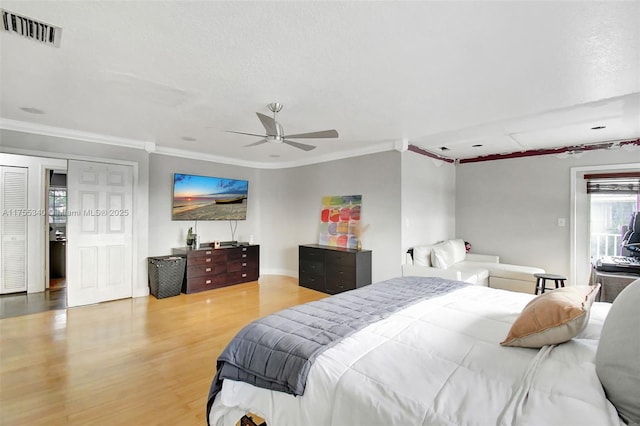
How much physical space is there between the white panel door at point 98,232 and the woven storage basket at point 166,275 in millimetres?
Answer: 332

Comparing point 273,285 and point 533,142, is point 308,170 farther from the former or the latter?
point 533,142

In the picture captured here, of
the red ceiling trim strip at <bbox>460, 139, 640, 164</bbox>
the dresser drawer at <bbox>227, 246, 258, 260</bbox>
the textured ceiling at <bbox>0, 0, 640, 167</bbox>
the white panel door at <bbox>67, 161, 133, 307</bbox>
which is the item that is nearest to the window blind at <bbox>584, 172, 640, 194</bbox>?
the red ceiling trim strip at <bbox>460, 139, 640, 164</bbox>

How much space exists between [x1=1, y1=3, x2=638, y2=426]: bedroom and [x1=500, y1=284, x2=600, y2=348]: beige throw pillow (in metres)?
3.26

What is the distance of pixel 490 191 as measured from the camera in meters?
5.67

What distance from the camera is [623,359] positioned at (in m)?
1.06

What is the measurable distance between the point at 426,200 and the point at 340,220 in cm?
152

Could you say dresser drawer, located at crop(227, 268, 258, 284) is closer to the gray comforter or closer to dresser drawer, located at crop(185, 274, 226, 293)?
dresser drawer, located at crop(185, 274, 226, 293)

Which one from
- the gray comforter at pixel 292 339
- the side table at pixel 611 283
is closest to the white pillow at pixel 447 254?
the side table at pixel 611 283

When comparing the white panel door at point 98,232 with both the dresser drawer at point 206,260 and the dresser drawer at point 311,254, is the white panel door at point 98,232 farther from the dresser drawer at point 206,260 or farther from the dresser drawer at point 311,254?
the dresser drawer at point 311,254

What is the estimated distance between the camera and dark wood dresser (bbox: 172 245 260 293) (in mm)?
5102

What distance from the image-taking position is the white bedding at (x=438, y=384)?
1023 millimetres

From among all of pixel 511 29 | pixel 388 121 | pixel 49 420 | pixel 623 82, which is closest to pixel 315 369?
pixel 49 420

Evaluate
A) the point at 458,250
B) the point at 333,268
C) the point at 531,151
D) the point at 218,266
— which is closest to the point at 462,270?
the point at 458,250

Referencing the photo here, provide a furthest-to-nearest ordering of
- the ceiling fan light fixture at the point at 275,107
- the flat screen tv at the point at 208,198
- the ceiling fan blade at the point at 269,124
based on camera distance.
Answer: the flat screen tv at the point at 208,198 < the ceiling fan light fixture at the point at 275,107 < the ceiling fan blade at the point at 269,124
